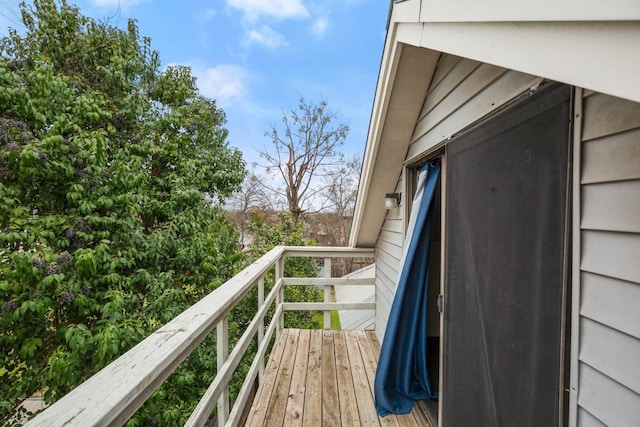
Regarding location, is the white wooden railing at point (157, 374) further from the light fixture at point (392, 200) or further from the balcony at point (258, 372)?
the light fixture at point (392, 200)

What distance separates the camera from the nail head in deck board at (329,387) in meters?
2.14

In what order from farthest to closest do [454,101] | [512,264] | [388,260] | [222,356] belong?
1. [388,260]
2. [454,101]
3. [222,356]
4. [512,264]

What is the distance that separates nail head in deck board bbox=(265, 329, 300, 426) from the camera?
211 cm

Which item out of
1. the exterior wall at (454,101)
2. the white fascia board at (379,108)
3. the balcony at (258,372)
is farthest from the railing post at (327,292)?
the exterior wall at (454,101)

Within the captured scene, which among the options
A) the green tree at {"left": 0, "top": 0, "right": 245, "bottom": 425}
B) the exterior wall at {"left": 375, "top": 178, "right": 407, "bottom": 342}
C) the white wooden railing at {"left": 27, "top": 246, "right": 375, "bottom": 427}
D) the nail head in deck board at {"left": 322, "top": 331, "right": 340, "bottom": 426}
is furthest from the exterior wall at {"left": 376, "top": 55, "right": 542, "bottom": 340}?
the green tree at {"left": 0, "top": 0, "right": 245, "bottom": 425}

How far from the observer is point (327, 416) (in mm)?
2152

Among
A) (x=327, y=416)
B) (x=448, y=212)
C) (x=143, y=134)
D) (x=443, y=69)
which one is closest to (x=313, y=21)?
(x=143, y=134)

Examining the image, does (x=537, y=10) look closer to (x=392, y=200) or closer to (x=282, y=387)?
(x=392, y=200)

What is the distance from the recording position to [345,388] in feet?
8.27

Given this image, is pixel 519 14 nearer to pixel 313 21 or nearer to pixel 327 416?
pixel 327 416

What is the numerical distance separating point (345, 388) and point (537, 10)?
2738 mm

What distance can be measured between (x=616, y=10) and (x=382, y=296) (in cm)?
340

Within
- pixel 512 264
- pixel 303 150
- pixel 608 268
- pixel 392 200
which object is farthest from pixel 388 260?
pixel 303 150

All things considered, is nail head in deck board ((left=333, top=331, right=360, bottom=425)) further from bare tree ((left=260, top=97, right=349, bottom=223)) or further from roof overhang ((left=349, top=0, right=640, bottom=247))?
bare tree ((left=260, top=97, right=349, bottom=223))
